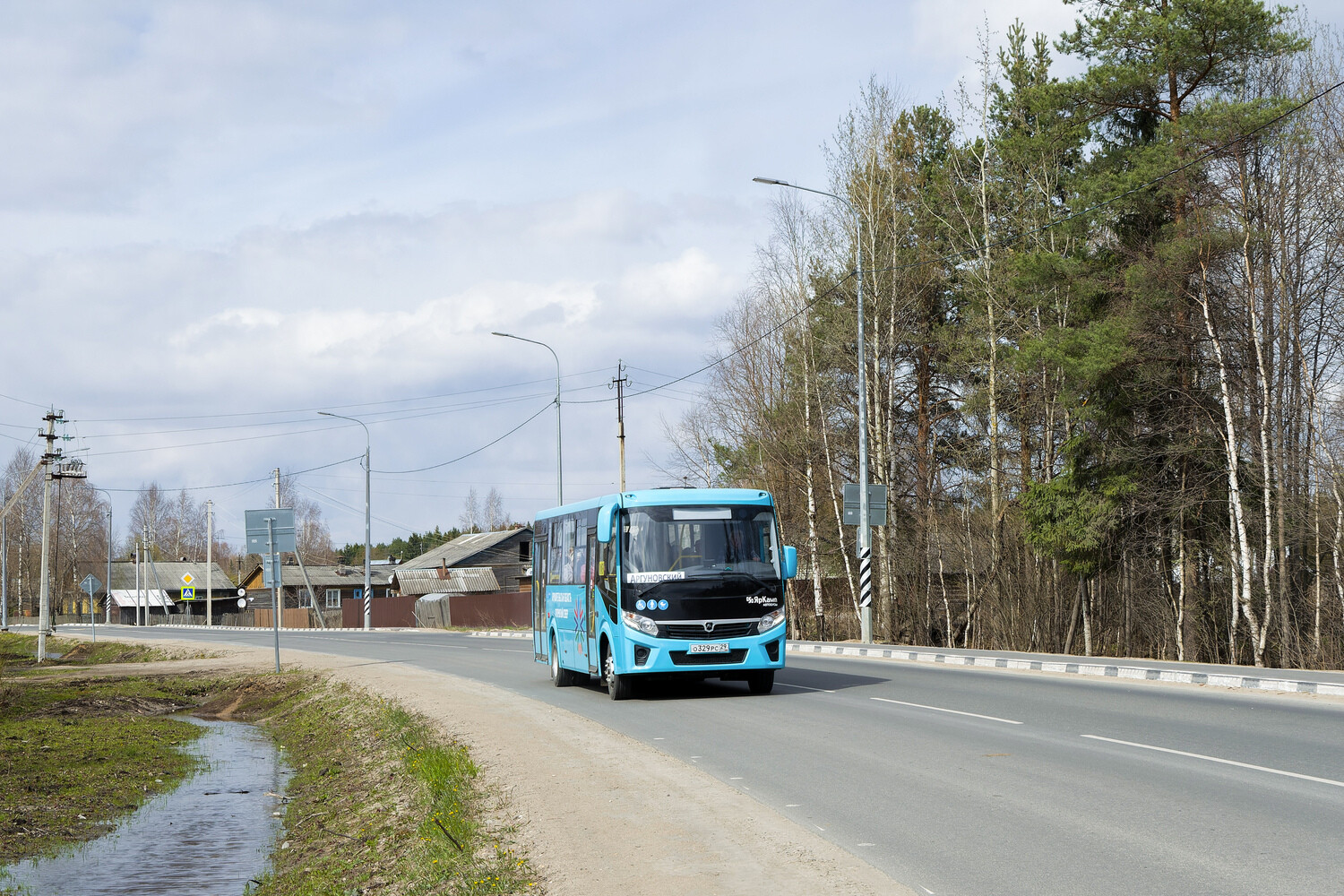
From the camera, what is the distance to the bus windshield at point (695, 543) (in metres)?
16.4

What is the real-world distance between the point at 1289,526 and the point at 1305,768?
1657cm

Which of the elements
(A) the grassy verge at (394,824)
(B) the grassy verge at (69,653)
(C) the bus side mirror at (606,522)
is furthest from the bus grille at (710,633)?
(B) the grassy verge at (69,653)

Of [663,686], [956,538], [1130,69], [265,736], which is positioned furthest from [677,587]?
[956,538]

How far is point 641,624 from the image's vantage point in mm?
16234

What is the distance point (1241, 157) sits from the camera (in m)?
24.8

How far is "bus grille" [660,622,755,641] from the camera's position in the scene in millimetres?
16203

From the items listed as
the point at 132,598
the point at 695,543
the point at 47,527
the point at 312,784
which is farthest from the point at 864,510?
the point at 132,598

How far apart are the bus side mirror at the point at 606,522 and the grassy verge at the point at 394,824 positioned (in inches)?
141

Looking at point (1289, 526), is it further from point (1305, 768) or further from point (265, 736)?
point (265, 736)

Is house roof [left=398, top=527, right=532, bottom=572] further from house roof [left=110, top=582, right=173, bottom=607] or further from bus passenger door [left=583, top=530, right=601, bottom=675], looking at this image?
bus passenger door [left=583, top=530, right=601, bottom=675]

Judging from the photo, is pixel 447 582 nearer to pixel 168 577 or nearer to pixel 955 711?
pixel 168 577

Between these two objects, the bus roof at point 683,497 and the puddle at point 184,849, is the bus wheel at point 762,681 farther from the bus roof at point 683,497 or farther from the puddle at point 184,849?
the puddle at point 184,849

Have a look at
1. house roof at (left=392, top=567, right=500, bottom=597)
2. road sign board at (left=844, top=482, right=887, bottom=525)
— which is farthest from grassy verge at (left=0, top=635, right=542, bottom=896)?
house roof at (left=392, top=567, right=500, bottom=597)

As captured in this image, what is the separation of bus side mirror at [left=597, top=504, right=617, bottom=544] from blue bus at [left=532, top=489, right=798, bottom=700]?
13mm
